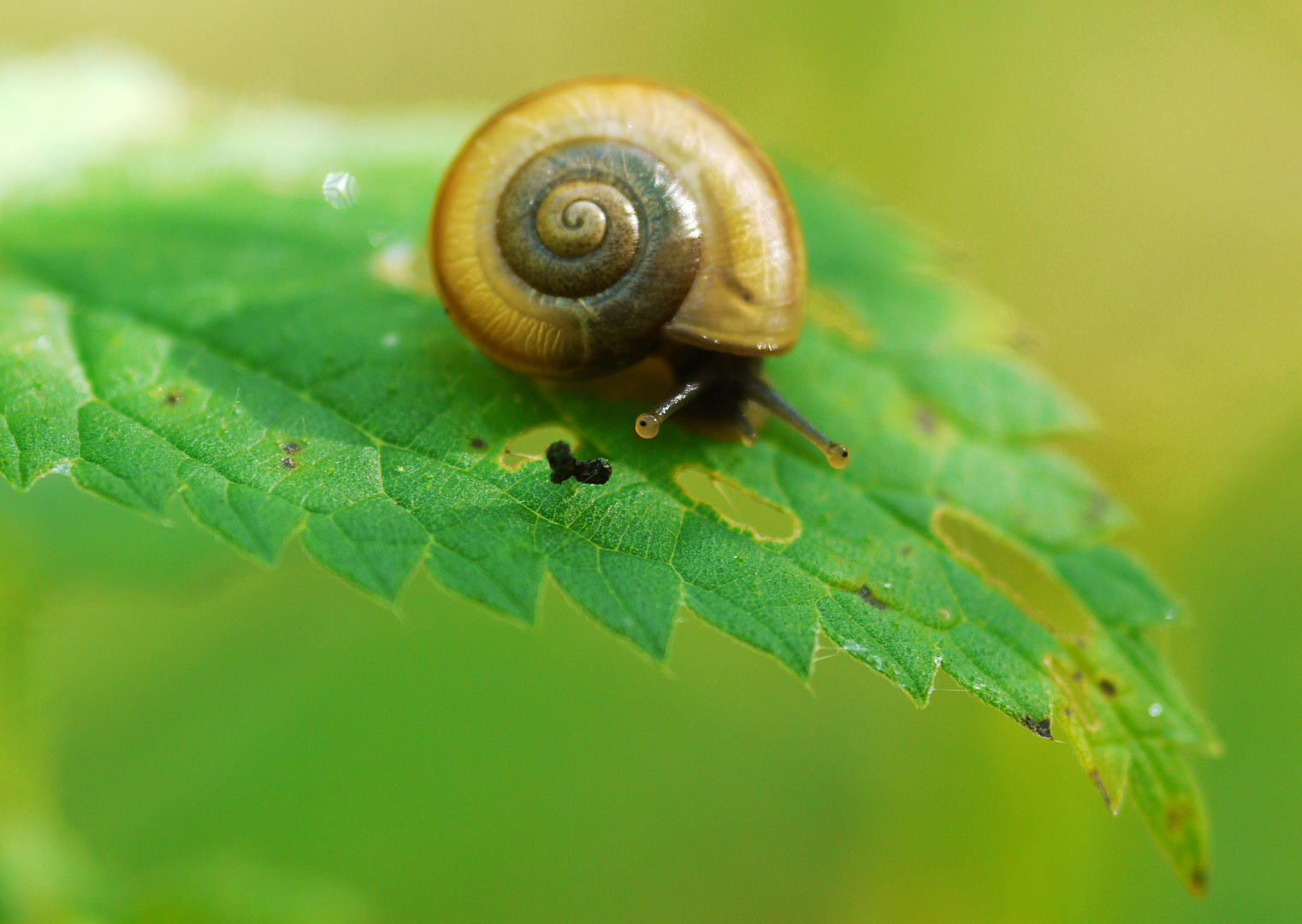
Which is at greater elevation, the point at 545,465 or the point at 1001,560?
the point at 1001,560

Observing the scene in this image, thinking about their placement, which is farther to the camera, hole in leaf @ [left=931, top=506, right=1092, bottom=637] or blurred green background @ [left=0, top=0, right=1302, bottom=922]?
blurred green background @ [left=0, top=0, right=1302, bottom=922]

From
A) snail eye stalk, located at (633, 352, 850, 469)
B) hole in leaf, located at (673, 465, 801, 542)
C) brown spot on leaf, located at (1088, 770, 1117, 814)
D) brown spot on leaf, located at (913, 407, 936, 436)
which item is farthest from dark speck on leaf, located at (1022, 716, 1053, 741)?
brown spot on leaf, located at (913, 407, 936, 436)

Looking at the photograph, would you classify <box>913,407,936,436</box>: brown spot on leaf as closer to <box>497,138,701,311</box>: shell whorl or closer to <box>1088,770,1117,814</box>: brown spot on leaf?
<box>497,138,701,311</box>: shell whorl

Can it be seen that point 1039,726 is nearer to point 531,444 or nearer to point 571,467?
point 571,467

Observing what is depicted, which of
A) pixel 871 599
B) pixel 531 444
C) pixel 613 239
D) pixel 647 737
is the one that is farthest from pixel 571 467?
pixel 647 737

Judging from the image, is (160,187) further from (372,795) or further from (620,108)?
(372,795)

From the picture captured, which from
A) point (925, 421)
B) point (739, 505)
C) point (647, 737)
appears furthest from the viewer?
point (647, 737)
